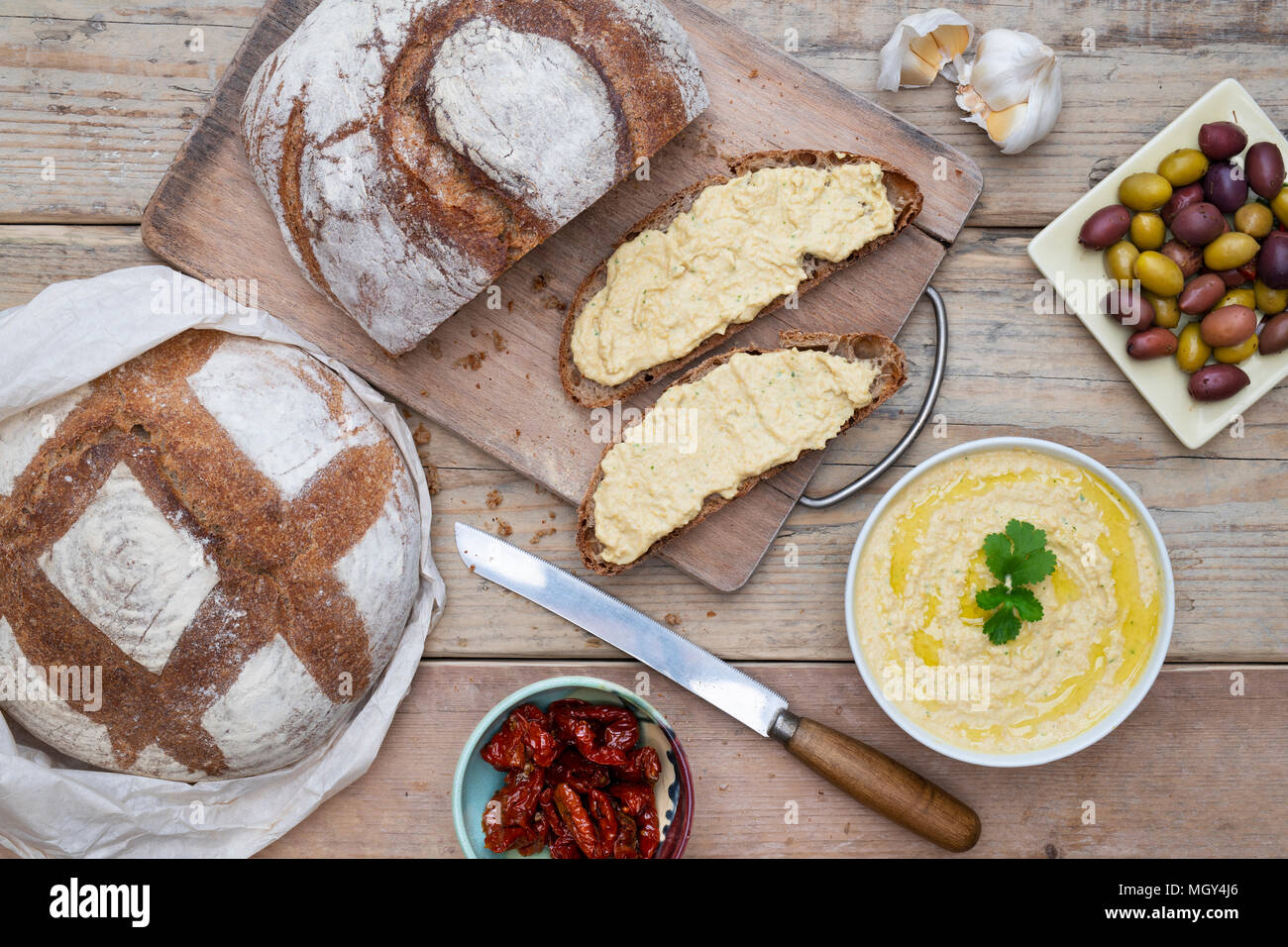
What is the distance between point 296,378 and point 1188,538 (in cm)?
261

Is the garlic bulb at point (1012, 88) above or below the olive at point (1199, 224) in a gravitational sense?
above

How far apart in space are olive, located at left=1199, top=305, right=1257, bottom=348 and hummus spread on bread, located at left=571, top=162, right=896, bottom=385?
0.93 meters

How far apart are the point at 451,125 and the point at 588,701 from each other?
59.8 inches

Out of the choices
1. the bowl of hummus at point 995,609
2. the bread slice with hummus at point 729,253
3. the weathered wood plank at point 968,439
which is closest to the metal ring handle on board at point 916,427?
the weathered wood plank at point 968,439

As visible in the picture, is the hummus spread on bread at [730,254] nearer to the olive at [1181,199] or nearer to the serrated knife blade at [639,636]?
the serrated knife blade at [639,636]

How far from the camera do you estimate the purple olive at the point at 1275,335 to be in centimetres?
238

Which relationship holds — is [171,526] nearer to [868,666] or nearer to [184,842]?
[184,842]

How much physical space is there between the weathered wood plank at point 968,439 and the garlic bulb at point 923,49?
488 millimetres

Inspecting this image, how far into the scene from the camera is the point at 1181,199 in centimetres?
242

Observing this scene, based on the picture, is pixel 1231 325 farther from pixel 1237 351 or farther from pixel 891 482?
pixel 891 482

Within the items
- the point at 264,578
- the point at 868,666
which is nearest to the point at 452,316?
the point at 264,578

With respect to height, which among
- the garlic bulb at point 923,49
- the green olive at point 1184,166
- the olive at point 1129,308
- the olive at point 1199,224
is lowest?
the olive at point 1129,308

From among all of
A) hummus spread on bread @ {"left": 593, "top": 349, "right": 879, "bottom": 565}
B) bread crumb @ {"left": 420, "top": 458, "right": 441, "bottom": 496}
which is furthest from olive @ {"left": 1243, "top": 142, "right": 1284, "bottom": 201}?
bread crumb @ {"left": 420, "top": 458, "right": 441, "bottom": 496}

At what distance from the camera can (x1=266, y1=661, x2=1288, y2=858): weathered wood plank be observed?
254 cm
